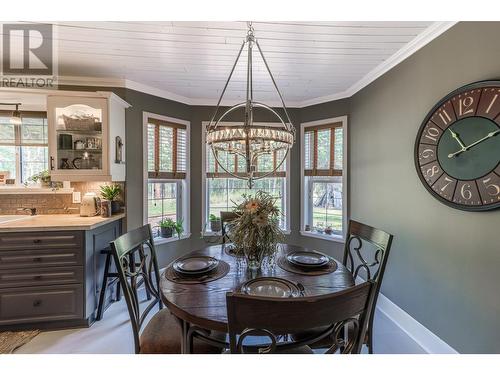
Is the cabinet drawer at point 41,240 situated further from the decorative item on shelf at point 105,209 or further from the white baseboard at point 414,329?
the white baseboard at point 414,329

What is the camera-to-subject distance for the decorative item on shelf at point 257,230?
1.55m

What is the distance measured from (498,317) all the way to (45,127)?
4.37 meters

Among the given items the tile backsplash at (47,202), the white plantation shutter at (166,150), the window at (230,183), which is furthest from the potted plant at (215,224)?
the tile backsplash at (47,202)

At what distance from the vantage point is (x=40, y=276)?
2.02 meters

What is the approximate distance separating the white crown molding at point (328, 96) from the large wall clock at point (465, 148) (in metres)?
0.59

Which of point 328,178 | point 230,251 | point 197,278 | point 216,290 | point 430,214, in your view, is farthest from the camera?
point 328,178

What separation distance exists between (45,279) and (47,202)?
1.01m

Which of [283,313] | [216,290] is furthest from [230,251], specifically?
[283,313]

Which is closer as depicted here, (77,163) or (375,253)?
(375,253)

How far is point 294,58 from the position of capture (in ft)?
7.36

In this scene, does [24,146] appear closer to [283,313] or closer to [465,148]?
[283,313]

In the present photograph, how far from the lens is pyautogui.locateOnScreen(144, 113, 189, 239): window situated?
3006 millimetres
